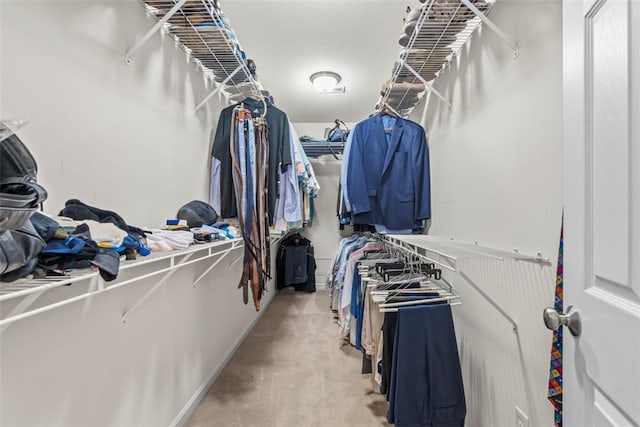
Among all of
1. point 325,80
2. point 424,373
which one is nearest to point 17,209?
point 424,373

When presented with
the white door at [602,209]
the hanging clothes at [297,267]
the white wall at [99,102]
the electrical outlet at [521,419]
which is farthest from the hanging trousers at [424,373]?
the hanging clothes at [297,267]

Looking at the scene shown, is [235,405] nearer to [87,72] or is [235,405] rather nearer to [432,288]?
[432,288]

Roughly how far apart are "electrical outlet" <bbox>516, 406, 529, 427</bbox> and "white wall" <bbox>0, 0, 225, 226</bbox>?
5.65 feet

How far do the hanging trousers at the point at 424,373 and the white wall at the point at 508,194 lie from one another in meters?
0.22

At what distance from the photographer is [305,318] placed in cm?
309

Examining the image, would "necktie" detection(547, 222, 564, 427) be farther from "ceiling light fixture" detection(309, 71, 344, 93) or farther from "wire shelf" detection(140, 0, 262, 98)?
"ceiling light fixture" detection(309, 71, 344, 93)

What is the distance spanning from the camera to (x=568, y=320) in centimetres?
60

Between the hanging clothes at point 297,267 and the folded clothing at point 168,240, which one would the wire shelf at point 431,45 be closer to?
the folded clothing at point 168,240

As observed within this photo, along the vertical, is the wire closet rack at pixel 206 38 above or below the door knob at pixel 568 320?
above

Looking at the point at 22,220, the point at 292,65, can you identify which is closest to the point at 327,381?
the point at 22,220

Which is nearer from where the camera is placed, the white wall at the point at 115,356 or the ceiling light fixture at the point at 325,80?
the white wall at the point at 115,356

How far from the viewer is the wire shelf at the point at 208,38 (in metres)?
1.31

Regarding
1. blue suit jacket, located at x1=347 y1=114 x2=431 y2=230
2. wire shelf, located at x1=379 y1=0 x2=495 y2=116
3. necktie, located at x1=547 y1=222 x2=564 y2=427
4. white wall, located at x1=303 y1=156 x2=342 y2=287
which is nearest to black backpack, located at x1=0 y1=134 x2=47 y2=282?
necktie, located at x1=547 y1=222 x2=564 y2=427

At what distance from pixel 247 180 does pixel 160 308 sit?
2.65 ft
